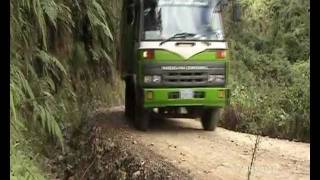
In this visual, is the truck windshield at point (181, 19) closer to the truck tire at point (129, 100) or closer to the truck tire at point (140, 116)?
the truck tire at point (140, 116)

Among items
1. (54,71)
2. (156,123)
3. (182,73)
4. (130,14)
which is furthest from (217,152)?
(130,14)

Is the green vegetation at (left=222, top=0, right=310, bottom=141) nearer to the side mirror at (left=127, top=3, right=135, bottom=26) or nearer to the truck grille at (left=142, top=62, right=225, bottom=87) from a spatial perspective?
the truck grille at (left=142, top=62, right=225, bottom=87)

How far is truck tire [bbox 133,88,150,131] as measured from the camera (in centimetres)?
1196

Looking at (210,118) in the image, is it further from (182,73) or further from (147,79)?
(147,79)

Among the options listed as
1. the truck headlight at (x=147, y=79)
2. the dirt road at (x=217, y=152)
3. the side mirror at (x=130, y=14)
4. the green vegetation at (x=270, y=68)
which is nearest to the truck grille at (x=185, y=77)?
the truck headlight at (x=147, y=79)

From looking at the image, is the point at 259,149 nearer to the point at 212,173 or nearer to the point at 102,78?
the point at 212,173

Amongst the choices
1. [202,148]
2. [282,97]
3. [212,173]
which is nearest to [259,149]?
[202,148]

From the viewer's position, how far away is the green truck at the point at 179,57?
11.5m

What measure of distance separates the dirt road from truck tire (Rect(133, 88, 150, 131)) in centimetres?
17

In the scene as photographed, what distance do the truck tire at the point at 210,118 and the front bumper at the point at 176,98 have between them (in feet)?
2.66

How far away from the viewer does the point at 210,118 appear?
12766 mm

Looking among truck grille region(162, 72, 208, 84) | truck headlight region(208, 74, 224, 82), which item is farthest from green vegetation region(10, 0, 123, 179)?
truck headlight region(208, 74, 224, 82)

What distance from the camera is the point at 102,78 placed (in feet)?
58.9

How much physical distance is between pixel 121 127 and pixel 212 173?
428 centimetres
